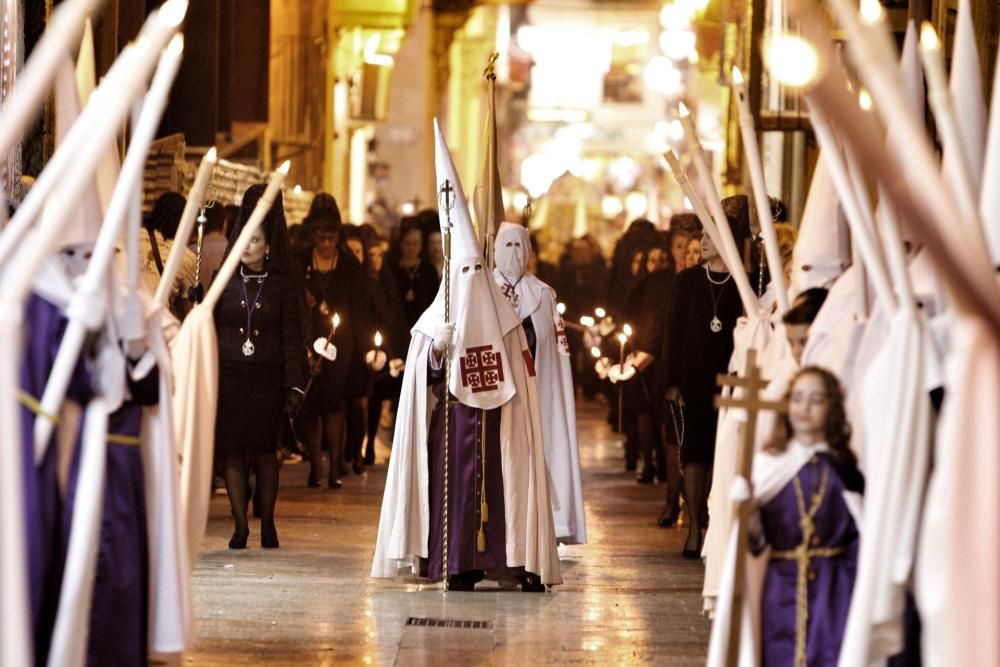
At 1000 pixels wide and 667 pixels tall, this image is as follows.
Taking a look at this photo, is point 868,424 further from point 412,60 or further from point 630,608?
point 412,60

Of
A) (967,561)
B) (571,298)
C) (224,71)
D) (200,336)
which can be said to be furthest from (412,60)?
(967,561)

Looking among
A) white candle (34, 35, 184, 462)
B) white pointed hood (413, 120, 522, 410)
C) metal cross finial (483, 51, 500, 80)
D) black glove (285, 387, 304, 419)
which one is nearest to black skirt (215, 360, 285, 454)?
black glove (285, 387, 304, 419)

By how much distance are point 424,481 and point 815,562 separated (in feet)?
14.8

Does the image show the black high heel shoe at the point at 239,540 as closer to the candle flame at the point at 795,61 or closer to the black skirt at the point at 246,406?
the black skirt at the point at 246,406

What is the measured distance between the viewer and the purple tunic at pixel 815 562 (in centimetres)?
711

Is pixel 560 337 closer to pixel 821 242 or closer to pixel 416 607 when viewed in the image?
pixel 416 607

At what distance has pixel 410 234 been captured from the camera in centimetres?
1936

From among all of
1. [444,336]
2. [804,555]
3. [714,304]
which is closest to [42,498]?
[804,555]

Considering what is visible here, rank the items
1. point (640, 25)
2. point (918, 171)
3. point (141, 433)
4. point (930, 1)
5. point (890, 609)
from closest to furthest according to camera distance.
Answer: point (918, 171)
point (890, 609)
point (141, 433)
point (930, 1)
point (640, 25)

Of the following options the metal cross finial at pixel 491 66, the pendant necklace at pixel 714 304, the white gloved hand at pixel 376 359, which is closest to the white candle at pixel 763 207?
the metal cross finial at pixel 491 66

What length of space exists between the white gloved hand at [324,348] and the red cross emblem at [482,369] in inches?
144

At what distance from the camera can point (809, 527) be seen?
23.4 feet

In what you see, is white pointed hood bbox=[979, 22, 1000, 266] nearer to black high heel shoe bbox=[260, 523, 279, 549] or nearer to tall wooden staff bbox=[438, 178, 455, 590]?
tall wooden staff bbox=[438, 178, 455, 590]

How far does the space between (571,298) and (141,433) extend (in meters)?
18.9
